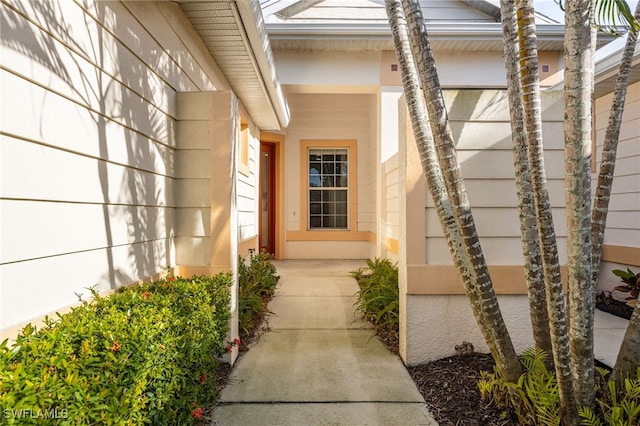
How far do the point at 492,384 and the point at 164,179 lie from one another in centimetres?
280

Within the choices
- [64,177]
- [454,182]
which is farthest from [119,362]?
[454,182]

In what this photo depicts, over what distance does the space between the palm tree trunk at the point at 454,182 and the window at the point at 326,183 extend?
6.39 m

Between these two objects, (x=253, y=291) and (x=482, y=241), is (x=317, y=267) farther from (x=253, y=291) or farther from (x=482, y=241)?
(x=482, y=241)

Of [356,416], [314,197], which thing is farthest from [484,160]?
[314,197]

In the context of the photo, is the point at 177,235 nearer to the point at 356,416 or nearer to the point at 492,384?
the point at 356,416

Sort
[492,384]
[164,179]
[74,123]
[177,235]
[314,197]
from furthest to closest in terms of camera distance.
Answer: [314,197]
[177,235]
[164,179]
[492,384]
[74,123]

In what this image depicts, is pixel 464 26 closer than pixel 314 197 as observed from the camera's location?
Yes

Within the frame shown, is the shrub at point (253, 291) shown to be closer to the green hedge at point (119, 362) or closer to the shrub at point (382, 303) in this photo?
the shrub at point (382, 303)

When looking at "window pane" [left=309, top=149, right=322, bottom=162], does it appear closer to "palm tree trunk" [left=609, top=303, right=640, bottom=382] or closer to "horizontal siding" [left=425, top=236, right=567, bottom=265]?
"horizontal siding" [left=425, top=236, right=567, bottom=265]

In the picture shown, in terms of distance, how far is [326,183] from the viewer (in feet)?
28.6

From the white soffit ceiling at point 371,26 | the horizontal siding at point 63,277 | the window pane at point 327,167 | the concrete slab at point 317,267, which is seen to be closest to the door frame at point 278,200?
the concrete slab at point 317,267

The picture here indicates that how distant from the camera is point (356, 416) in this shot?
238 cm

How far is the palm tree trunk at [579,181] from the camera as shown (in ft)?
5.87

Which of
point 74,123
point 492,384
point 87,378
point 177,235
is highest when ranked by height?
point 74,123
